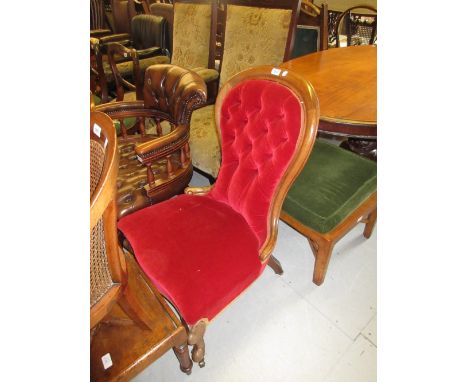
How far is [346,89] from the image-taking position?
140 cm

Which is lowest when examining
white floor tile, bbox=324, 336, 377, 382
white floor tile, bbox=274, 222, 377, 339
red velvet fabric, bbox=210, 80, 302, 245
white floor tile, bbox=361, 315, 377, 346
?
white floor tile, bbox=324, 336, 377, 382

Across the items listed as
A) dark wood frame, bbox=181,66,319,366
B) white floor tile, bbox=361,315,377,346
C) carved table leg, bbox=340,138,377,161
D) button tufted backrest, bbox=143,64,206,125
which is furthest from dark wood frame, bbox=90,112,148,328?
carved table leg, bbox=340,138,377,161

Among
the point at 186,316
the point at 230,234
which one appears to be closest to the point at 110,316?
the point at 186,316

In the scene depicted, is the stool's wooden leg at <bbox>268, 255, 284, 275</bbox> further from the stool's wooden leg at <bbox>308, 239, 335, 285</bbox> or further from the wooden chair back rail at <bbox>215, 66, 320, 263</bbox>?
the wooden chair back rail at <bbox>215, 66, 320, 263</bbox>

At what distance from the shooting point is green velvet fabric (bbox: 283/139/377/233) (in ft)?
3.97

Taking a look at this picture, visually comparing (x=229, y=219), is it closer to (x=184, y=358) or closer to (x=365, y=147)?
(x=184, y=358)

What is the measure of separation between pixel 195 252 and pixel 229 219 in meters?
0.20

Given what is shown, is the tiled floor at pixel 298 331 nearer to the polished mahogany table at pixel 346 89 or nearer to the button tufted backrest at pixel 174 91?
the polished mahogany table at pixel 346 89

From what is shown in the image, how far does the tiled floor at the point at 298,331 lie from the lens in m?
1.19

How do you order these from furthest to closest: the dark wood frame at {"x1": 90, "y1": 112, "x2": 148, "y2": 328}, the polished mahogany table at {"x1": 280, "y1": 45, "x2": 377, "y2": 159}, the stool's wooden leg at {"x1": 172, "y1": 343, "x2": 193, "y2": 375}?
the polished mahogany table at {"x1": 280, "y1": 45, "x2": 377, "y2": 159} → the stool's wooden leg at {"x1": 172, "y1": 343, "x2": 193, "y2": 375} → the dark wood frame at {"x1": 90, "y1": 112, "x2": 148, "y2": 328}

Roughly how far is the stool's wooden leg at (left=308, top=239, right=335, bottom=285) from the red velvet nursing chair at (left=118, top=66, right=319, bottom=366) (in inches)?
13.4

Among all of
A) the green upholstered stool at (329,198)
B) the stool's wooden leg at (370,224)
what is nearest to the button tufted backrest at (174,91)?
the green upholstered stool at (329,198)

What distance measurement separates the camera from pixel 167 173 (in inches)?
57.5
